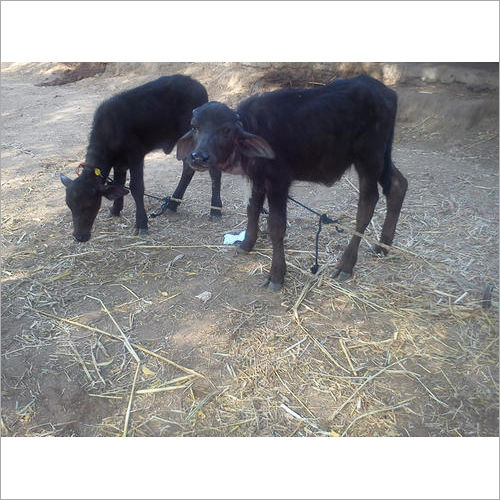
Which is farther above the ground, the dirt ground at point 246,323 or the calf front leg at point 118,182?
the calf front leg at point 118,182

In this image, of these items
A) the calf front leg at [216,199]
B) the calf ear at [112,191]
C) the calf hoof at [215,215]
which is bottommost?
the calf hoof at [215,215]

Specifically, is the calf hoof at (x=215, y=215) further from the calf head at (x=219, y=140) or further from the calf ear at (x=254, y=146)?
the calf ear at (x=254, y=146)

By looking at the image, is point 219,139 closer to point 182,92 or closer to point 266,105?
point 266,105

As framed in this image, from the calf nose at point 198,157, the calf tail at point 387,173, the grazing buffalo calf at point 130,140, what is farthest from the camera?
the grazing buffalo calf at point 130,140

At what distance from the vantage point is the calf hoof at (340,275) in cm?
437

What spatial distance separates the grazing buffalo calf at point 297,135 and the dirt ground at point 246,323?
2.24ft

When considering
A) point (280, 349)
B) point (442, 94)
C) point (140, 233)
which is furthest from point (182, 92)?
point (442, 94)

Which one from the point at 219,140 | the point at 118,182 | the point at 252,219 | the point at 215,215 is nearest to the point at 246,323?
the point at 252,219

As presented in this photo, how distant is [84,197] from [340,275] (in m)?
2.82

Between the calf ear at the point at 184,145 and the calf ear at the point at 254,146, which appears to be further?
the calf ear at the point at 184,145

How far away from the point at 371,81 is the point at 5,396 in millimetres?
4073

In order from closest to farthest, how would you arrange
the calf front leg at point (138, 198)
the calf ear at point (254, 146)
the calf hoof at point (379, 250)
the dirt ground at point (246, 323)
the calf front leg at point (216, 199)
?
1. the dirt ground at point (246, 323)
2. the calf ear at point (254, 146)
3. the calf hoof at point (379, 250)
4. the calf front leg at point (138, 198)
5. the calf front leg at point (216, 199)

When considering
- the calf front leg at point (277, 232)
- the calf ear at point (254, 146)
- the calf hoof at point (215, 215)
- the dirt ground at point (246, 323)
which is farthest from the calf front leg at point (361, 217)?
the calf hoof at point (215, 215)

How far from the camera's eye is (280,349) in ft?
11.7
